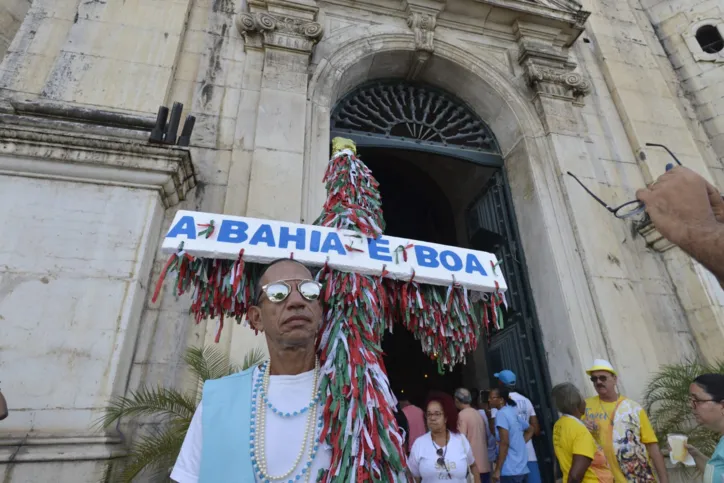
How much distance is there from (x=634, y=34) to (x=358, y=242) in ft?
29.0

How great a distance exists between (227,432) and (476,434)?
2.95 metres

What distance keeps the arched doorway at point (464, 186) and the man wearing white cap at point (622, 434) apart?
5.28 ft

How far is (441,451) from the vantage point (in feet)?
9.51

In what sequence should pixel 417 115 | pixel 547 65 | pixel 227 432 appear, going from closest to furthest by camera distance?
pixel 227 432 → pixel 547 65 → pixel 417 115

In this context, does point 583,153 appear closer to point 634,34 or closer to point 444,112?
point 444,112

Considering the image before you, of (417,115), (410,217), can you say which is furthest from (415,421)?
(410,217)

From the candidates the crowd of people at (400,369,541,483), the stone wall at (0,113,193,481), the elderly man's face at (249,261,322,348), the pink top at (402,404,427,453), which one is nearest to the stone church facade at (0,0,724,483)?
the stone wall at (0,113,193,481)

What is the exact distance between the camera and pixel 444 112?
21.1 ft

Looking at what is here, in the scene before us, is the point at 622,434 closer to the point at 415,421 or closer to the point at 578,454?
the point at 578,454

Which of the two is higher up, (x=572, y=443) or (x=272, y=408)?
(x=272, y=408)

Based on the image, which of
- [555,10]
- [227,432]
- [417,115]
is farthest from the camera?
[417,115]

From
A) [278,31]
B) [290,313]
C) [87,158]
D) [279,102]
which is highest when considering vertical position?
[278,31]

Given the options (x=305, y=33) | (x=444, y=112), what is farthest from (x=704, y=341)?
(x=305, y=33)

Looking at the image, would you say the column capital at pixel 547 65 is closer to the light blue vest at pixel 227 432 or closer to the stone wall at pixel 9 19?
the light blue vest at pixel 227 432
